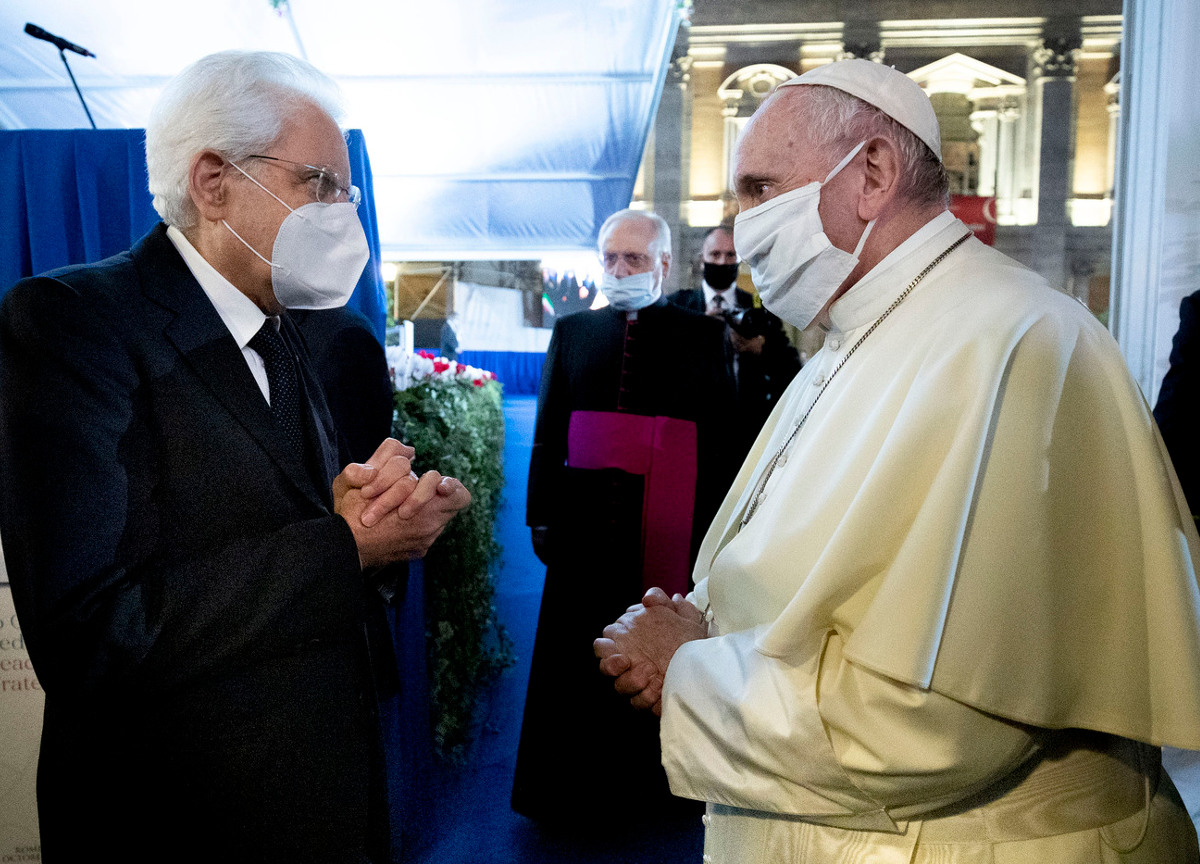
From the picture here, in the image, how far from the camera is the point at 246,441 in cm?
132

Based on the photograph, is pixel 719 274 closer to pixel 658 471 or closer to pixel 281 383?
pixel 658 471

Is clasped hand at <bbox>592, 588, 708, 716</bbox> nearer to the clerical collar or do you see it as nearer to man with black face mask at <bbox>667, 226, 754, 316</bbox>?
the clerical collar

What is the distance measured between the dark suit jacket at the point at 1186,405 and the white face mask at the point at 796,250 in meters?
1.55

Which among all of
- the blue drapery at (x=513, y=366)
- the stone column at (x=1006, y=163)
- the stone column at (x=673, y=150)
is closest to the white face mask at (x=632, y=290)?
the blue drapery at (x=513, y=366)

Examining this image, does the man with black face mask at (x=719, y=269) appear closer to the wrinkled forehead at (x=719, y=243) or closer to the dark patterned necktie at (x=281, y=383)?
the wrinkled forehead at (x=719, y=243)

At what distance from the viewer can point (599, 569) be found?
335 cm

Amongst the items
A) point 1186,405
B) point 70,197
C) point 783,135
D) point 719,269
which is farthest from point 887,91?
point 70,197

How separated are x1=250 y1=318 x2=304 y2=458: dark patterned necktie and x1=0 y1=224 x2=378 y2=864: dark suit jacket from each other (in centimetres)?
13

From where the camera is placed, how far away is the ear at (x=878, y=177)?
1.49m

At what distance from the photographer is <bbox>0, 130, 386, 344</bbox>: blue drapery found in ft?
11.0

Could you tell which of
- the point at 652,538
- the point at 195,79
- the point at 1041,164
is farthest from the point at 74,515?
the point at 1041,164

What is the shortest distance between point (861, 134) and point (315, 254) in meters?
1.02

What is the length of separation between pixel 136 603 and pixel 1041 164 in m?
26.6

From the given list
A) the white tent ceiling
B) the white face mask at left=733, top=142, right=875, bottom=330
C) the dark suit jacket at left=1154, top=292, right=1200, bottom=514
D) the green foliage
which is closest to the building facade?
the white tent ceiling
